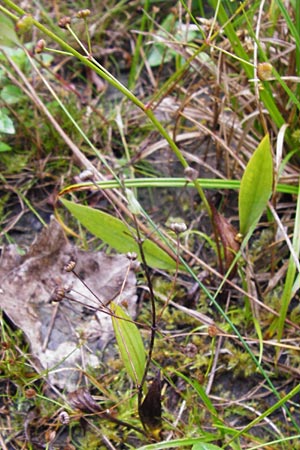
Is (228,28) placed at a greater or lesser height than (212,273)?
greater

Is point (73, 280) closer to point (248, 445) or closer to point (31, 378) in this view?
point (31, 378)

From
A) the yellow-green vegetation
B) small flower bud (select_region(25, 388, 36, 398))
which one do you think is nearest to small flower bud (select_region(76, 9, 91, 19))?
the yellow-green vegetation

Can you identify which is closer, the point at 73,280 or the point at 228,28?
the point at 228,28

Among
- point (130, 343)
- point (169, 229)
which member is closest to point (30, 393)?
point (130, 343)

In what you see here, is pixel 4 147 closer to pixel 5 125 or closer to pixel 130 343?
pixel 5 125

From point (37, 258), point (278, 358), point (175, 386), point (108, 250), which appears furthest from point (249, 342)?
point (37, 258)

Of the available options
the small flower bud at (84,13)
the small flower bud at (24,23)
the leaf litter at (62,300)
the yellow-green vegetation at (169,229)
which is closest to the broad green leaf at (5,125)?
the yellow-green vegetation at (169,229)

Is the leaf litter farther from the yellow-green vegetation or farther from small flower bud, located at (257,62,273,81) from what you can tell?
small flower bud, located at (257,62,273,81)

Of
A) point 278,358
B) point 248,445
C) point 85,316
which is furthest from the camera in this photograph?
point 85,316
